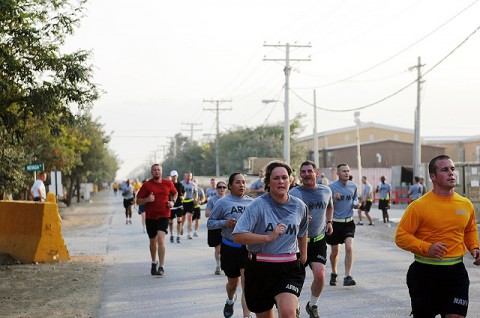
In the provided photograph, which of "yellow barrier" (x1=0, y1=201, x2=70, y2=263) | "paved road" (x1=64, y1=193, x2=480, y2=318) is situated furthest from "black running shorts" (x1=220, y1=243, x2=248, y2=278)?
"yellow barrier" (x1=0, y1=201, x2=70, y2=263)

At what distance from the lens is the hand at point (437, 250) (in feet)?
21.4

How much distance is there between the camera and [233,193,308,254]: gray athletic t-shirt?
689cm

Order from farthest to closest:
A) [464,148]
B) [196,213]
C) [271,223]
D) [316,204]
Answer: [464,148], [196,213], [316,204], [271,223]

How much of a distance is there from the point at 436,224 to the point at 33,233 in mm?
11434

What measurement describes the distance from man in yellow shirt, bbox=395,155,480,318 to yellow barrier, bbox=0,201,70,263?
35.9 ft

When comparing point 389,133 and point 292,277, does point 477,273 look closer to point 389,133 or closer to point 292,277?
point 292,277

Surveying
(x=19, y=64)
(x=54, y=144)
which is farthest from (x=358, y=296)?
(x=54, y=144)

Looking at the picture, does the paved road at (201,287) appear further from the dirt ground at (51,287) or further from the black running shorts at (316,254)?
the black running shorts at (316,254)

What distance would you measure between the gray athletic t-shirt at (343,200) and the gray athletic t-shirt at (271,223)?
562 centimetres

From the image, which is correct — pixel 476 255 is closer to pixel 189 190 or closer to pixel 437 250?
pixel 437 250

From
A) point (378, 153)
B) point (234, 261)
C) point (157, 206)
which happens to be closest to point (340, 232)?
point (234, 261)

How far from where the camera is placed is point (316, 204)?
10500 millimetres

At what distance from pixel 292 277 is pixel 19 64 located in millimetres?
9194

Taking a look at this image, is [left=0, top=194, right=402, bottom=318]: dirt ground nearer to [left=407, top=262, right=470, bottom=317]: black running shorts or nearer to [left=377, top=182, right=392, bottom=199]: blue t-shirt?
[left=407, top=262, right=470, bottom=317]: black running shorts
